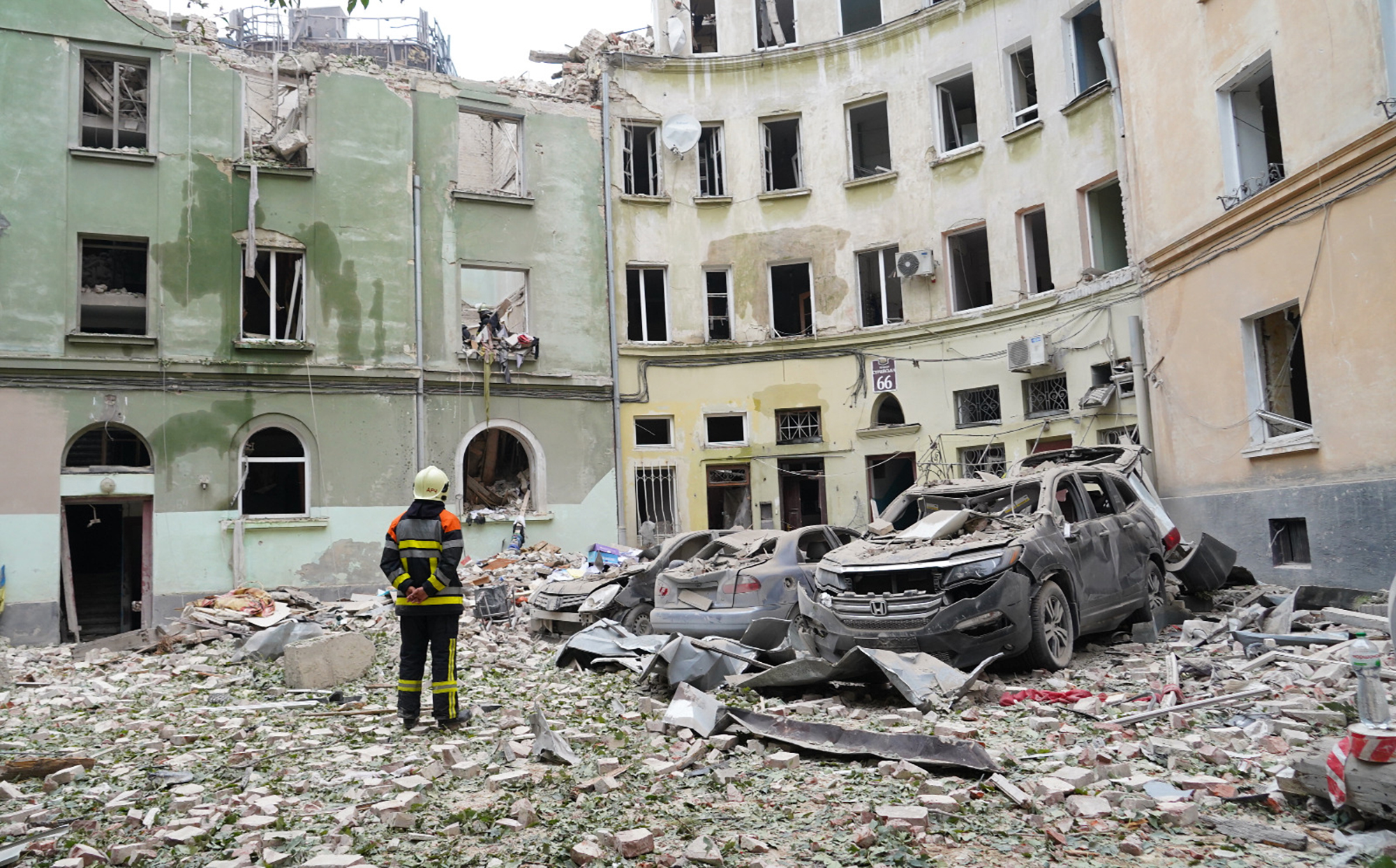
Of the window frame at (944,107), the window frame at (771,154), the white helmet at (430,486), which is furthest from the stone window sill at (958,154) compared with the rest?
the white helmet at (430,486)

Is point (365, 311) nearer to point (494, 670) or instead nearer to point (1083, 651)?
point (494, 670)

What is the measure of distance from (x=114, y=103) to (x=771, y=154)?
12521 millimetres

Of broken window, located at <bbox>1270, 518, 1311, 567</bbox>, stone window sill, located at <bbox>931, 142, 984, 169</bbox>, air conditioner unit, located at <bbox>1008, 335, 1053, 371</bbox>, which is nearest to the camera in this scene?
broken window, located at <bbox>1270, 518, 1311, 567</bbox>

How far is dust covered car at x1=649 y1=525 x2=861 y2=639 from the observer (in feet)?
31.9

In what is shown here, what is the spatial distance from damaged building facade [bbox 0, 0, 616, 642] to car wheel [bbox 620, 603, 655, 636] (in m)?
7.27

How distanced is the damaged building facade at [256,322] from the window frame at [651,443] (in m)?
0.63

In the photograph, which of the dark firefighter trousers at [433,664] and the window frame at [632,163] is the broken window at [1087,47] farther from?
the dark firefighter trousers at [433,664]

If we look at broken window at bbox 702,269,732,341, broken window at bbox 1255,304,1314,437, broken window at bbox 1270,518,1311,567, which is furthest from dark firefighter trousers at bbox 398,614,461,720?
broken window at bbox 702,269,732,341

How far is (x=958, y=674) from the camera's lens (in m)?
7.22

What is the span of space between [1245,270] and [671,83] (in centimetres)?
1270

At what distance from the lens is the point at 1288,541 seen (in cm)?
1209

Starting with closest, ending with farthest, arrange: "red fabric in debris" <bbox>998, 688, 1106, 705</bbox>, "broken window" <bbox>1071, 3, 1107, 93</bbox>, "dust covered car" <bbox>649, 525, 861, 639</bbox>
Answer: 1. "red fabric in debris" <bbox>998, 688, 1106, 705</bbox>
2. "dust covered car" <bbox>649, 525, 861, 639</bbox>
3. "broken window" <bbox>1071, 3, 1107, 93</bbox>

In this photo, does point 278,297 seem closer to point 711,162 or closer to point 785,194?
point 711,162

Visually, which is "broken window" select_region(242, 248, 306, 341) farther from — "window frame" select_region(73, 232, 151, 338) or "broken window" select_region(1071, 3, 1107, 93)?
"broken window" select_region(1071, 3, 1107, 93)
